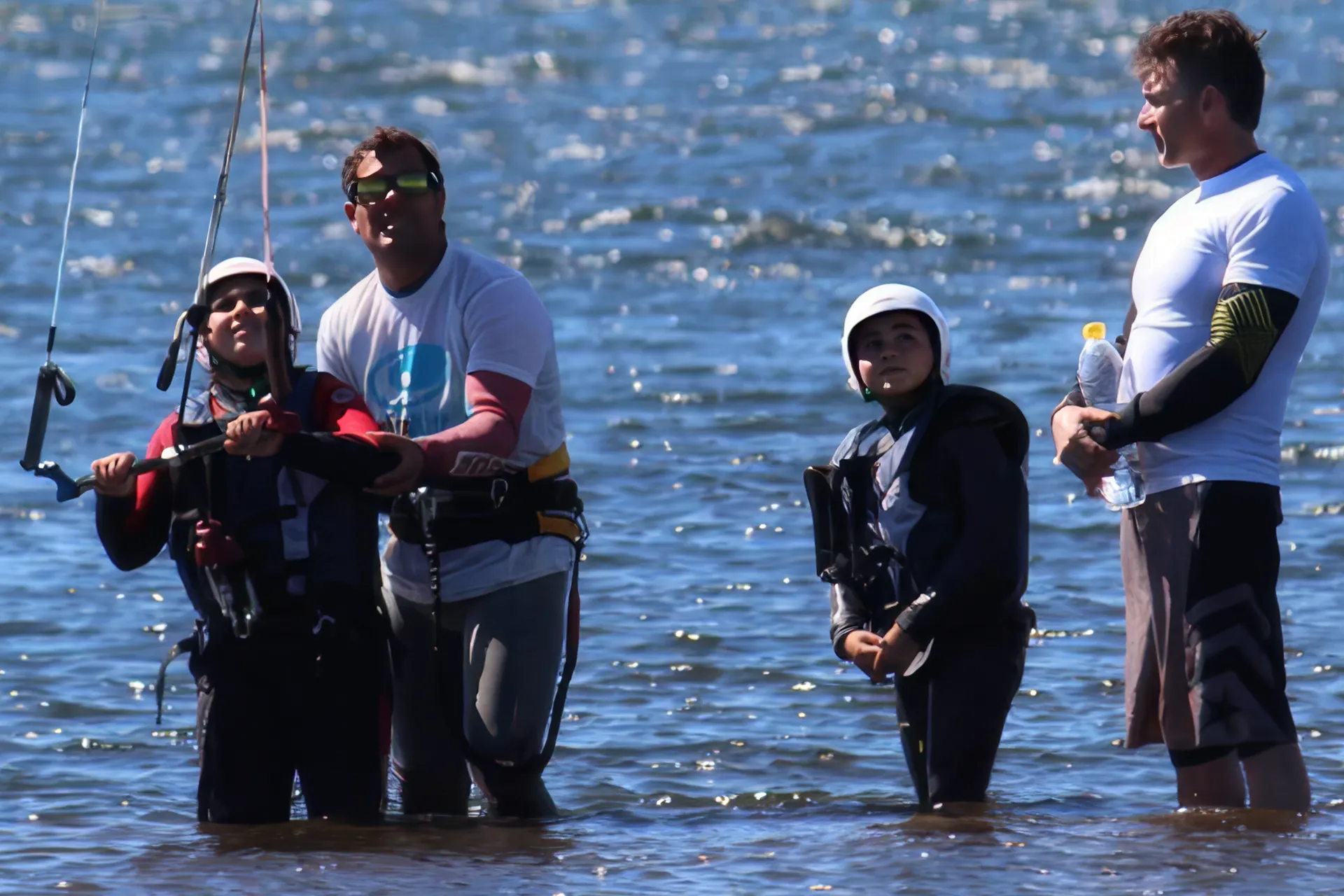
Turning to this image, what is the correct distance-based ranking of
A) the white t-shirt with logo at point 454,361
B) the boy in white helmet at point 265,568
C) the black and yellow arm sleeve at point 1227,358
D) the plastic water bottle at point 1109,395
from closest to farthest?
the black and yellow arm sleeve at point 1227,358, the plastic water bottle at point 1109,395, the boy in white helmet at point 265,568, the white t-shirt with logo at point 454,361

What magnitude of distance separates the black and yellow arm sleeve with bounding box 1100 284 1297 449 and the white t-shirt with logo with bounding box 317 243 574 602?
68.3 inches

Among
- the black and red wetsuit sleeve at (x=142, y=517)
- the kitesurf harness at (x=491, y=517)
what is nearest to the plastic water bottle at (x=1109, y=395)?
the kitesurf harness at (x=491, y=517)

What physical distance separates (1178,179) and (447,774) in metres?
16.8

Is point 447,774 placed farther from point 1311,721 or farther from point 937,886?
point 1311,721

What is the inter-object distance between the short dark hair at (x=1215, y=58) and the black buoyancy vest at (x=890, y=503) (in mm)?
968

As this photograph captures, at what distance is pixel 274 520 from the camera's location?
19.1 feet

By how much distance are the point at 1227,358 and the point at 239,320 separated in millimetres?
2619

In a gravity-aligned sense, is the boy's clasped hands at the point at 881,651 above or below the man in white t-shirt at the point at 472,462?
below

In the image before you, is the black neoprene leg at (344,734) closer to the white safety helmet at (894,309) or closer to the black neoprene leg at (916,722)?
the black neoprene leg at (916,722)

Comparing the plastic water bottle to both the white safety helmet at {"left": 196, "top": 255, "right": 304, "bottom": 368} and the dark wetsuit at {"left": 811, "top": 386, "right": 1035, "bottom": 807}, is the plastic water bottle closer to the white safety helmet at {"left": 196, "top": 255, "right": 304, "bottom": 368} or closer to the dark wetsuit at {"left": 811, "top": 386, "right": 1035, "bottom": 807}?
the dark wetsuit at {"left": 811, "top": 386, "right": 1035, "bottom": 807}

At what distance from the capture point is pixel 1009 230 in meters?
20.6

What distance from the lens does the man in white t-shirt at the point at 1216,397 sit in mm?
5480

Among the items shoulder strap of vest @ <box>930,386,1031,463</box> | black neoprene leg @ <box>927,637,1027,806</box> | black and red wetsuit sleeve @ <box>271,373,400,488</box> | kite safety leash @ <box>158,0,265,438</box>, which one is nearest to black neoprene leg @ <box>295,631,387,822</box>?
black and red wetsuit sleeve @ <box>271,373,400,488</box>

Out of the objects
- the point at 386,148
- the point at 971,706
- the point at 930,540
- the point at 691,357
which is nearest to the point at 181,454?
the point at 386,148
